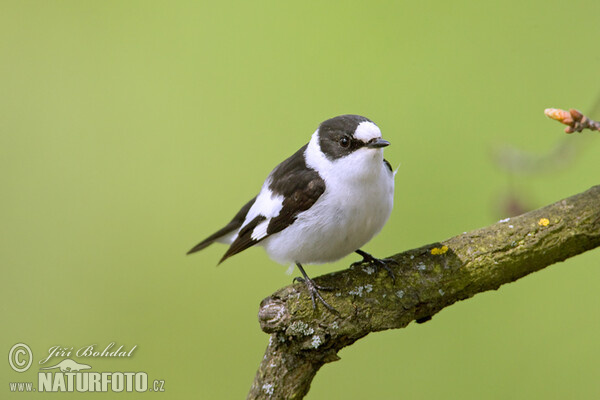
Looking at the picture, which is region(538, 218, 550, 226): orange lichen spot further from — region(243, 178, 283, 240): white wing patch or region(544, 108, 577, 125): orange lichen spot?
region(243, 178, 283, 240): white wing patch

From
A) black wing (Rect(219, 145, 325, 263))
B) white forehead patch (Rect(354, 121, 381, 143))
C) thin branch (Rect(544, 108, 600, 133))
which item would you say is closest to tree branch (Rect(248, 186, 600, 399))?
black wing (Rect(219, 145, 325, 263))

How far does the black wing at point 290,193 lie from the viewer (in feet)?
6.92

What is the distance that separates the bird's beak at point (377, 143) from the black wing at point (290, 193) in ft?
0.72

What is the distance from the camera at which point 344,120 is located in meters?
2.08

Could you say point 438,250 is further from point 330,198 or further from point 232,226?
point 232,226

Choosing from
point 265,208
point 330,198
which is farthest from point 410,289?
point 265,208

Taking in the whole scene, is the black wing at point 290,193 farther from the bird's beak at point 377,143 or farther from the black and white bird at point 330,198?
the bird's beak at point 377,143

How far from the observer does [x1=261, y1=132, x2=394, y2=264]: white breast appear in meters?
2.06

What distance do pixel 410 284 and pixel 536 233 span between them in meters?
0.41

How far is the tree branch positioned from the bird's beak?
38 centimetres

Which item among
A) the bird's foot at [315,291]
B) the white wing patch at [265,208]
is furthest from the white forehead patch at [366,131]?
the bird's foot at [315,291]

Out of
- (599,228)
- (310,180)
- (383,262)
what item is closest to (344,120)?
(310,180)

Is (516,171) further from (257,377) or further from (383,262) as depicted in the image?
(257,377)

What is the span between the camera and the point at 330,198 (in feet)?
6.79
